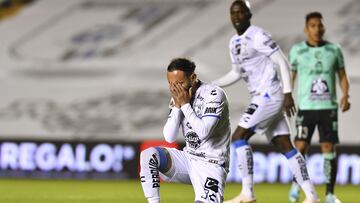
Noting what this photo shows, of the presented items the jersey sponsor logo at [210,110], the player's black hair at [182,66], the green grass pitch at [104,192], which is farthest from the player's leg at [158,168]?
the green grass pitch at [104,192]

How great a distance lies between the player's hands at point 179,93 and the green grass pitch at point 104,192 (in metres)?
2.98

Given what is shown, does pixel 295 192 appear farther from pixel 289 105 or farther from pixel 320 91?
pixel 289 105

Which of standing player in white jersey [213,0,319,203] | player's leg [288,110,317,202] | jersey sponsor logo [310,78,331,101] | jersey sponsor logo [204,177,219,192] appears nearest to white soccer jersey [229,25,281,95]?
standing player in white jersey [213,0,319,203]

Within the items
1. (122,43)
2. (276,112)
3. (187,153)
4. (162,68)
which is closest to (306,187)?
(276,112)

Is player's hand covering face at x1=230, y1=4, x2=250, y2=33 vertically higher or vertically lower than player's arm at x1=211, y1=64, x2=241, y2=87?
higher

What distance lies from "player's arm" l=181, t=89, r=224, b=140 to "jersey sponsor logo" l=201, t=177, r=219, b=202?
13.4 inches

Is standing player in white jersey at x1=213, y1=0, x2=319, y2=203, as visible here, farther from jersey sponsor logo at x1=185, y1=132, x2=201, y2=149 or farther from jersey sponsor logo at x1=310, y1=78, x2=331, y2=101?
jersey sponsor logo at x1=185, y1=132, x2=201, y2=149

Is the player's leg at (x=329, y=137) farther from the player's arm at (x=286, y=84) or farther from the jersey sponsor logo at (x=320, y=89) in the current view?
the player's arm at (x=286, y=84)

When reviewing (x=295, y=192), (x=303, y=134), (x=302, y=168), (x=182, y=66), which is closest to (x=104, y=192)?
(x=295, y=192)

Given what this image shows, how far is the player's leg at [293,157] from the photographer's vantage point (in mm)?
8492

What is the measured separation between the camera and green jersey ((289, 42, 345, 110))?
9.34 metres

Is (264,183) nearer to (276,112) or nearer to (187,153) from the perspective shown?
(276,112)

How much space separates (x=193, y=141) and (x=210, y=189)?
1.20ft

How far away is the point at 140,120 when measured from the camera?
1712 cm
